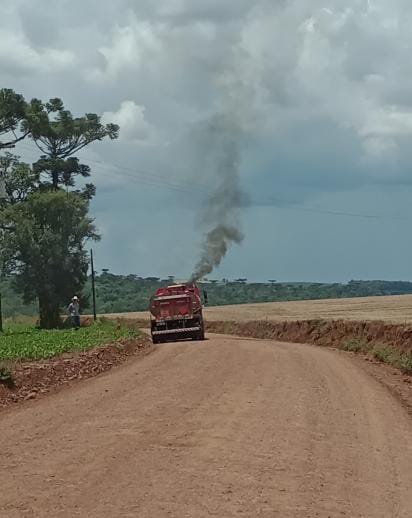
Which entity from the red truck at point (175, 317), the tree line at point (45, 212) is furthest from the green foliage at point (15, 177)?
the red truck at point (175, 317)

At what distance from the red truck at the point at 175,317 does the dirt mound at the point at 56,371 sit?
318 inches

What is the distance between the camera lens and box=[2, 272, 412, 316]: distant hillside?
331 feet

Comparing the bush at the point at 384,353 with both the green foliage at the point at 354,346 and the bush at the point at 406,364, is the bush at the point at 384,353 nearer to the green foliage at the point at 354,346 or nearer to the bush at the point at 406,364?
the bush at the point at 406,364

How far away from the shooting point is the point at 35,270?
62.8m

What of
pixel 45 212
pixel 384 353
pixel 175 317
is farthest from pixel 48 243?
pixel 384 353

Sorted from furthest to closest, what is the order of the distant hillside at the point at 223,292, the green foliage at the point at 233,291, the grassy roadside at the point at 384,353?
the green foliage at the point at 233,291 → the distant hillside at the point at 223,292 → the grassy roadside at the point at 384,353

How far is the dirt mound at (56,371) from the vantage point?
725 inches

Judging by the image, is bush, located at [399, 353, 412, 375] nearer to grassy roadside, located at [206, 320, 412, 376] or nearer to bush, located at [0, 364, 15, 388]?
grassy roadside, located at [206, 320, 412, 376]

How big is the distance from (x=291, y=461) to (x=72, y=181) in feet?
190

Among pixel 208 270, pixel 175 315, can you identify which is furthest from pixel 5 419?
pixel 208 270

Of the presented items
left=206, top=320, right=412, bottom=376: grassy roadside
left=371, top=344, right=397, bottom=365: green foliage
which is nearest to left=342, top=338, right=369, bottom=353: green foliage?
left=206, top=320, right=412, bottom=376: grassy roadside

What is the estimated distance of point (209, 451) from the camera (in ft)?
36.3

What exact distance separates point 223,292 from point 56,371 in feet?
318

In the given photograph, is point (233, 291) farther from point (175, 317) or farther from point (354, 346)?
point (354, 346)
